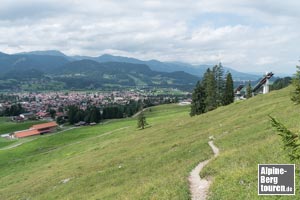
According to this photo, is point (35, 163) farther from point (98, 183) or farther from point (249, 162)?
point (249, 162)

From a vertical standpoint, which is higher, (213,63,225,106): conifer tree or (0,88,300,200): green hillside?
(213,63,225,106): conifer tree

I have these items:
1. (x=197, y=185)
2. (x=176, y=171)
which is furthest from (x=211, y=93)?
(x=197, y=185)

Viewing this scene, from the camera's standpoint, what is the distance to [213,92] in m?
90.2

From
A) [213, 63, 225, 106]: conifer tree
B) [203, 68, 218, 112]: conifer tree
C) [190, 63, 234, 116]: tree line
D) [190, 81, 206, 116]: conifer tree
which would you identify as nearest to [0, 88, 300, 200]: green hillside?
[203, 68, 218, 112]: conifer tree

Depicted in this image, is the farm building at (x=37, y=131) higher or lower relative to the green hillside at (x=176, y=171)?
lower

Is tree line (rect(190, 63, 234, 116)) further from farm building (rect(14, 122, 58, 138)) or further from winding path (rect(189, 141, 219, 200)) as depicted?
farm building (rect(14, 122, 58, 138))

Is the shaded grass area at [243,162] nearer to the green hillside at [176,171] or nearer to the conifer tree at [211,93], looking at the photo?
the green hillside at [176,171]

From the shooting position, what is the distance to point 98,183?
112ft

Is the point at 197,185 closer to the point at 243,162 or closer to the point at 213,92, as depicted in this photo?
the point at 243,162

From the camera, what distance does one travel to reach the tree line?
90.1 metres

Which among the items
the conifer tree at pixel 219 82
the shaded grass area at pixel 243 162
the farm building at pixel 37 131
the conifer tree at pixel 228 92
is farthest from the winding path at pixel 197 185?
the farm building at pixel 37 131

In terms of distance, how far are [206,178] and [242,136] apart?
14.3 m

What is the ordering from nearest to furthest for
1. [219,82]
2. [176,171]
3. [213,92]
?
1. [176,171]
2. [213,92]
3. [219,82]

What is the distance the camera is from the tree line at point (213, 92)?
90125 millimetres
